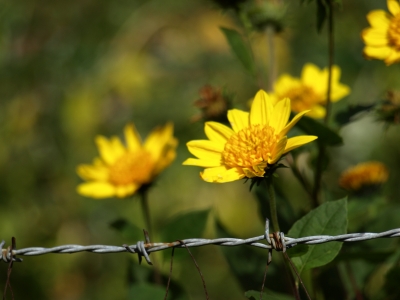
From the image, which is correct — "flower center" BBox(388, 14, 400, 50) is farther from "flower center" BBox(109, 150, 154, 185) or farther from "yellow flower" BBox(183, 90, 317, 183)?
"flower center" BBox(109, 150, 154, 185)

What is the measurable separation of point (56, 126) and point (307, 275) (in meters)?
1.73

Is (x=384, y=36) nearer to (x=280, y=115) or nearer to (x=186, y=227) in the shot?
(x=280, y=115)

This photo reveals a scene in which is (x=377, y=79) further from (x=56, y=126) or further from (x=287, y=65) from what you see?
(x=56, y=126)

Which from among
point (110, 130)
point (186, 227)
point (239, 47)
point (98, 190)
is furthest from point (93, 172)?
point (110, 130)

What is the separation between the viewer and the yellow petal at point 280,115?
83 centimetres

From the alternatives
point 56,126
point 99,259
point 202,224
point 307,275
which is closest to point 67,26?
point 56,126

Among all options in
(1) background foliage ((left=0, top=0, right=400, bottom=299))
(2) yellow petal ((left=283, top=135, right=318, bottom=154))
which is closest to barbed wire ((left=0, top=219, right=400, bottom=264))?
(2) yellow petal ((left=283, top=135, right=318, bottom=154))

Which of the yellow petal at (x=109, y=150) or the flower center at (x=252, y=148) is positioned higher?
the yellow petal at (x=109, y=150)

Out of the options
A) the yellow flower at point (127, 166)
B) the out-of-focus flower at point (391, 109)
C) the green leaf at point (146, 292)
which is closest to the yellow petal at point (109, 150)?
the yellow flower at point (127, 166)

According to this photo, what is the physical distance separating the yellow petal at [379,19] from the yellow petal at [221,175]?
359 mm

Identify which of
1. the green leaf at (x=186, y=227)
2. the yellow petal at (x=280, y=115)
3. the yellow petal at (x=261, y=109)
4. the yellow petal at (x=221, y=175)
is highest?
the yellow petal at (x=261, y=109)

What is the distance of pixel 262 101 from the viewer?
2.81 feet

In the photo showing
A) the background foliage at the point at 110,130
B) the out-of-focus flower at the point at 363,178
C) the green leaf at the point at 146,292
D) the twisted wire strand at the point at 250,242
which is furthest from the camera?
the background foliage at the point at 110,130

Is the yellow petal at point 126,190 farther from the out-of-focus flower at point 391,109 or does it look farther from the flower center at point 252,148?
the out-of-focus flower at point 391,109
